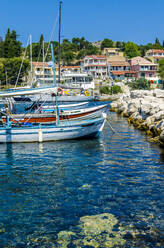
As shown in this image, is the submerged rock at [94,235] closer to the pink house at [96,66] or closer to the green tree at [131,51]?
the pink house at [96,66]

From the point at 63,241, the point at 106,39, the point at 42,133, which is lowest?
the point at 63,241

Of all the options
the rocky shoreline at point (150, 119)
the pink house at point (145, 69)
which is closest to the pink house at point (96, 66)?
the pink house at point (145, 69)

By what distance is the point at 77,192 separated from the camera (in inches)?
566

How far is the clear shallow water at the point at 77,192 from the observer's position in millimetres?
10492

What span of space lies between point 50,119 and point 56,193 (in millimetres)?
19450

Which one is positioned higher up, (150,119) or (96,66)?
(96,66)

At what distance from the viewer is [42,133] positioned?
26.4 metres

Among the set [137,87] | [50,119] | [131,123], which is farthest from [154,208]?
[137,87]

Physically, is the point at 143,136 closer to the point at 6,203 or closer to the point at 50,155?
the point at 50,155

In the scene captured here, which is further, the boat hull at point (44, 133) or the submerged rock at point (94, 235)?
the boat hull at point (44, 133)

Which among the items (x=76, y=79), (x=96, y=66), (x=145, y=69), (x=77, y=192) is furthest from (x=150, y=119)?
(x=145, y=69)

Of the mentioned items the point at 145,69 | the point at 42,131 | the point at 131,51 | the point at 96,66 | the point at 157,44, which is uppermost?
the point at 157,44

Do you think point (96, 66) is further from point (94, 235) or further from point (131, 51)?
point (94, 235)

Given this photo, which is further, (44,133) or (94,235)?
(44,133)
